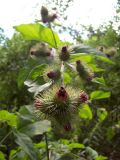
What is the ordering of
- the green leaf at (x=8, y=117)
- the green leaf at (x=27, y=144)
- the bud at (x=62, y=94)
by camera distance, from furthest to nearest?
the green leaf at (x=8, y=117), the green leaf at (x=27, y=144), the bud at (x=62, y=94)

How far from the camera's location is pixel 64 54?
1.73 metres

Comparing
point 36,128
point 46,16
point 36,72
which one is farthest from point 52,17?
point 36,128

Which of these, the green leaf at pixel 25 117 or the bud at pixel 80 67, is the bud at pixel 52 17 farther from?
the green leaf at pixel 25 117

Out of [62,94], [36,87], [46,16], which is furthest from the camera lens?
[46,16]

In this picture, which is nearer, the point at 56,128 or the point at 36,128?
the point at 56,128

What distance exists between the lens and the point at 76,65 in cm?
175

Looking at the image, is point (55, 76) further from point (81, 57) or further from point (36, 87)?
point (81, 57)

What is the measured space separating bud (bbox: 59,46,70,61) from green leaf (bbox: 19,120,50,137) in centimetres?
28

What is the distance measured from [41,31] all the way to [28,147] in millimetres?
479

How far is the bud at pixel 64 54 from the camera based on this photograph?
1717 millimetres

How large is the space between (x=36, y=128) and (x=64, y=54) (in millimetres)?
315

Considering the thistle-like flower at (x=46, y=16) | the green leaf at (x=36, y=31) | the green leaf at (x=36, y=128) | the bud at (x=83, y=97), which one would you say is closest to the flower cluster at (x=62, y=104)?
the bud at (x=83, y=97)

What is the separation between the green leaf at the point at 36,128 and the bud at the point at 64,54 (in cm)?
28

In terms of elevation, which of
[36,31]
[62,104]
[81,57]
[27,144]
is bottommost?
[27,144]
